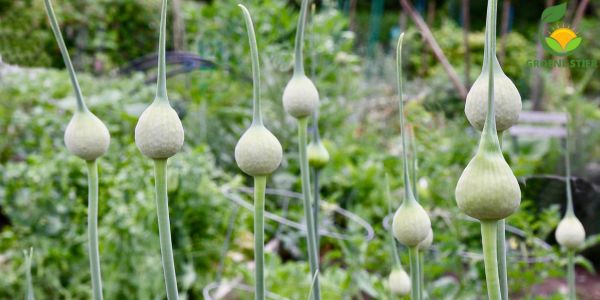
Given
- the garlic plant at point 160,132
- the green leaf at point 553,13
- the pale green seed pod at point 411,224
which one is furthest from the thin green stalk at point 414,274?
the green leaf at point 553,13

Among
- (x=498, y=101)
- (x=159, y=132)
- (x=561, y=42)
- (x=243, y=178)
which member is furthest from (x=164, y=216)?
(x=243, y=178)

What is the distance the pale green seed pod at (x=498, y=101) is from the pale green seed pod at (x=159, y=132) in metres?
0.11

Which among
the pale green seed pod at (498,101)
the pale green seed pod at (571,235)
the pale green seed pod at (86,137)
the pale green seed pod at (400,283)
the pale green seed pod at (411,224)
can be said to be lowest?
the pale green seed pod at (400,283)

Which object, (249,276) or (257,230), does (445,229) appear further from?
(257,230)

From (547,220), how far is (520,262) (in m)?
0.09

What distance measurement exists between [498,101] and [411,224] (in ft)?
0.25

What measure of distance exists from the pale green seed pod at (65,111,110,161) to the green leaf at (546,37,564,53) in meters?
0.55

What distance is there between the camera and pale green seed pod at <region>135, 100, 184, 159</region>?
23 centimetres

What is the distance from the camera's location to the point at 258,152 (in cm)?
25

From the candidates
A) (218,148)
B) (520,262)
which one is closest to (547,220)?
(520,262)

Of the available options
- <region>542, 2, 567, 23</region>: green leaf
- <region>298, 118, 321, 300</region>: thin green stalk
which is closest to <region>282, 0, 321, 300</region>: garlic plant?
<region>298, 118, 321, 300</region>: thin green stalk

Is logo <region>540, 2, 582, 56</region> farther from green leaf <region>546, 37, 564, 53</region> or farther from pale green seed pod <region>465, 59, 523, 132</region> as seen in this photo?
pale green seed pod <region>465, 59, 523, 132</region>

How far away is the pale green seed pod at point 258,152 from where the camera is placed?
0.25 meters

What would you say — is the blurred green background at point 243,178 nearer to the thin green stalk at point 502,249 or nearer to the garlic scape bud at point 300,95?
the garlic scape bud at point 300,95
